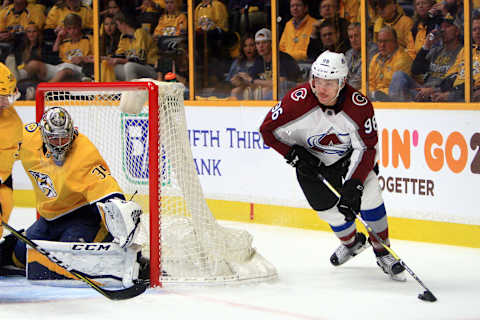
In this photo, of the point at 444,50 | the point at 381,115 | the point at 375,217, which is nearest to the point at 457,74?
the point at 444,50

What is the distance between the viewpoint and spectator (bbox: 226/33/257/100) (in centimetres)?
667

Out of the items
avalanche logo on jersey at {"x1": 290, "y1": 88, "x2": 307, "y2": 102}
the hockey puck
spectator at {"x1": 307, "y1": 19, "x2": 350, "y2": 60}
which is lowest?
the hockey puck

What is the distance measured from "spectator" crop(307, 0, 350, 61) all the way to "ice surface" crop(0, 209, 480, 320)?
171 centimetres

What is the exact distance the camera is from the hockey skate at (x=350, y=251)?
4.80 metres

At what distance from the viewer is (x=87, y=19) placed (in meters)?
7.62

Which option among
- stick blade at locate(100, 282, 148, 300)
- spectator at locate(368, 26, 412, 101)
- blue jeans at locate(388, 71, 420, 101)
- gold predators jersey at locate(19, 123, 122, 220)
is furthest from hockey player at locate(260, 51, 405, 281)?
spectator at locate(368, 26, 412, 101)

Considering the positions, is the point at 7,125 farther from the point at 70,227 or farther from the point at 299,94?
the point at 299,94

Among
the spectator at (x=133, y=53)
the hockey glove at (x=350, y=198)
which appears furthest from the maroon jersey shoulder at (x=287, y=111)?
the spectator at (x=133, y=53)

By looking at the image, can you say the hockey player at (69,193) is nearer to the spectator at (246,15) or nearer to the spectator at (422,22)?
the spectator at (422,22)

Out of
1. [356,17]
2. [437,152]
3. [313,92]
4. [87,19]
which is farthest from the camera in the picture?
[87,19]

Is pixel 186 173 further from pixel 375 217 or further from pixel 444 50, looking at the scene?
pixel 444 50

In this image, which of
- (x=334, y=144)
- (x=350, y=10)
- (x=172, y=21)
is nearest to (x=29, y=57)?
(x=172, y=21)

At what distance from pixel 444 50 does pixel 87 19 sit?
11.0ft

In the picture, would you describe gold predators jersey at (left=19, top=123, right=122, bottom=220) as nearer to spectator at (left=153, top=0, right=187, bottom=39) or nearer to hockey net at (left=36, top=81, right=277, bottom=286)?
hockey net at (left=36, top=81, right=277, bottom=286)
